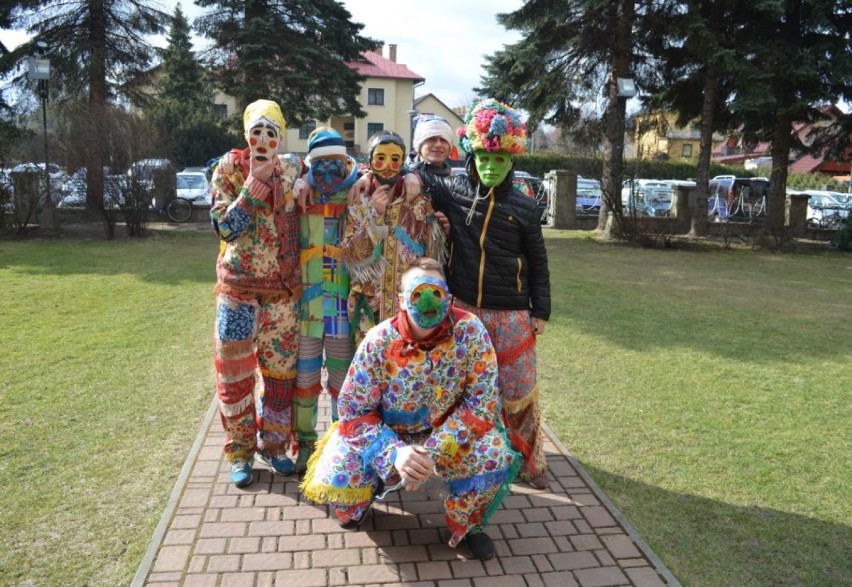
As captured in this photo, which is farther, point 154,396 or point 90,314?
point 90,314

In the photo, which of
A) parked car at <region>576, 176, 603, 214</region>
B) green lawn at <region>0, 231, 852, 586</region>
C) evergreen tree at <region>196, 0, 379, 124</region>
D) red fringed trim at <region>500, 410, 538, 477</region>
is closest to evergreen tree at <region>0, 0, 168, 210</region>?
evergreen tree at <region>196, 0, 379, 124</region>

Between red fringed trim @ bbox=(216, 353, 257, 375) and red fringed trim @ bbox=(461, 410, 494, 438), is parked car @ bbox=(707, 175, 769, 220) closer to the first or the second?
red fringed trim @ bbox=(461, 410, 494, 438)

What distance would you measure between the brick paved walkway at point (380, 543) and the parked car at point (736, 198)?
15.6m

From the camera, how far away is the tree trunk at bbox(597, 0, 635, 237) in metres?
15.8

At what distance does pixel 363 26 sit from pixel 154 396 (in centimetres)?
1699

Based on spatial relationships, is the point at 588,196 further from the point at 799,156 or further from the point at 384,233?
the point at 384,233

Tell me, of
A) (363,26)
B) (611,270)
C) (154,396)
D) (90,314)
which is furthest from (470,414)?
(363,26)

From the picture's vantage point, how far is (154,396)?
208 inches

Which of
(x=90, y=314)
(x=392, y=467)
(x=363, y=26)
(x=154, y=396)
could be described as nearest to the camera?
(x=392, y=467)

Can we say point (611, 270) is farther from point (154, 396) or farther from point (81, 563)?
point (81, 563)

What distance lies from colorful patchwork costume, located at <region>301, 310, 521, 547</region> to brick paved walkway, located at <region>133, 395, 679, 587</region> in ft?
0.87

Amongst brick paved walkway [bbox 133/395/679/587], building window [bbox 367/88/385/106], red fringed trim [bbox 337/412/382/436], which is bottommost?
brick paved walkway [bbox 133/395/679/587]

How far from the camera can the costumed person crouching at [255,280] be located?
135 inches

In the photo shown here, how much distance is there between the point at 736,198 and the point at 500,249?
64.2 feet
